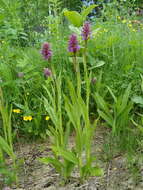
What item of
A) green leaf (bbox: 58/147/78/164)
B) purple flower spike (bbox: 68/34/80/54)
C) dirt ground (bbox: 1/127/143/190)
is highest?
purple flower spike (bbox: 68/34/80/54)

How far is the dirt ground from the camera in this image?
1523 mm

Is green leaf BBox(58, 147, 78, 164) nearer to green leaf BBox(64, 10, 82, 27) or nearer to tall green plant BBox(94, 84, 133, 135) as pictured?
tall green plant BBox(94, 84, 133, 135)

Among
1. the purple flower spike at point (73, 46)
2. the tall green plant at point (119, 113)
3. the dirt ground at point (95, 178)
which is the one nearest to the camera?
the purple flower spike at point (73, 46)

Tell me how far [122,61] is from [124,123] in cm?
79

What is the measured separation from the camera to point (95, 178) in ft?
5.22

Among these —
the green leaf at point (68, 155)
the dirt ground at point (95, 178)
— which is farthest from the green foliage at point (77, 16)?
the dirt ground at point (95, 178)

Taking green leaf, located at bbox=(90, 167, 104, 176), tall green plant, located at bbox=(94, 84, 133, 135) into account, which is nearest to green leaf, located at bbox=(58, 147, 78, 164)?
green leaf, located at bbox=(90, 167, 104, 176)

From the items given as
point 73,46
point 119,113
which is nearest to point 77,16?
point 73,46

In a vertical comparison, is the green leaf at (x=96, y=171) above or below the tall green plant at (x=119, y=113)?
below

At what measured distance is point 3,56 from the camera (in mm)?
2705

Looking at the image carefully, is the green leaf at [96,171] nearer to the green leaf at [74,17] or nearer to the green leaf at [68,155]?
the green leaf at [68,155]

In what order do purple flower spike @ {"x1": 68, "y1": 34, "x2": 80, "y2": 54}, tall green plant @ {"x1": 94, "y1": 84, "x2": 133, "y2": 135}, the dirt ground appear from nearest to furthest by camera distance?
purple flower spike @ {"x1": 68, "y1": 34, "x2": 80, "y2": 54} → the dirt ground → tall green plant @ {"x1": 94, "y1": 84, "x2": 133, "y2": 135}

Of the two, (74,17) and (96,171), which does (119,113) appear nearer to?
(96,171)

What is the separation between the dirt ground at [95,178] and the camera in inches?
60.0
